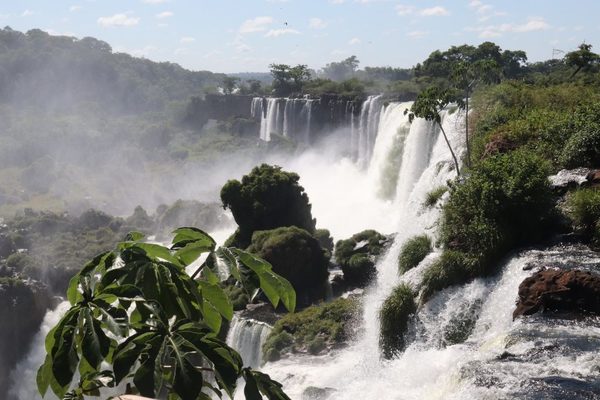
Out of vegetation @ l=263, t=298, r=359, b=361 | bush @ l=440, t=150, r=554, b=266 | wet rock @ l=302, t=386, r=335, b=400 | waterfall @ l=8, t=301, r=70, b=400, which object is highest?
bush @ l=440, t=150, r=554, b=266

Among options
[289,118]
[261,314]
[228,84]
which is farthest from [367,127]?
[228,84]

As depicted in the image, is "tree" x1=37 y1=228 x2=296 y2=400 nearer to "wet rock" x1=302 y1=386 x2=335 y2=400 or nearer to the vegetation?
"wet rock" x1=302 y1=386 x2=335 y2=400

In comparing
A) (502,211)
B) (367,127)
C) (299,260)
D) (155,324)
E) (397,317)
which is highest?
(155,324)

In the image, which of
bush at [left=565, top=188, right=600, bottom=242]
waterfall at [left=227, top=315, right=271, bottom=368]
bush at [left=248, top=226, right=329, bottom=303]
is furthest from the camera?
bush at [left=248, top=226, right=329, bottom=303]

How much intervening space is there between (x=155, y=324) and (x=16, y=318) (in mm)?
31829

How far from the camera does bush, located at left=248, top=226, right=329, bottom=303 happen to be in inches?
1044

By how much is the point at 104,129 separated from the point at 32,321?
228ft

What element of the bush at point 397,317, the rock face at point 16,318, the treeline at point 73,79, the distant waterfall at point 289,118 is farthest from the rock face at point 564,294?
the treeline at point 73,79

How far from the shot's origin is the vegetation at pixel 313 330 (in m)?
18.7

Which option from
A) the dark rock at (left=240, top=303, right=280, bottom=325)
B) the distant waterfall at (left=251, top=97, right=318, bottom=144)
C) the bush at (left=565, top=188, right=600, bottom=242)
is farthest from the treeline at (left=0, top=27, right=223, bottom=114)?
the bush at (left=565, top=188, right=600, bottom=242)

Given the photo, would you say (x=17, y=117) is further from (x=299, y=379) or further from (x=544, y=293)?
(x=544, y=293)

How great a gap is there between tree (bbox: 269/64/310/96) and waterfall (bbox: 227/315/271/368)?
61.5m

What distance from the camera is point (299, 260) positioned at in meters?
26.6

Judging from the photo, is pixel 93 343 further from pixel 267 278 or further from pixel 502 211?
pixel 502 211
